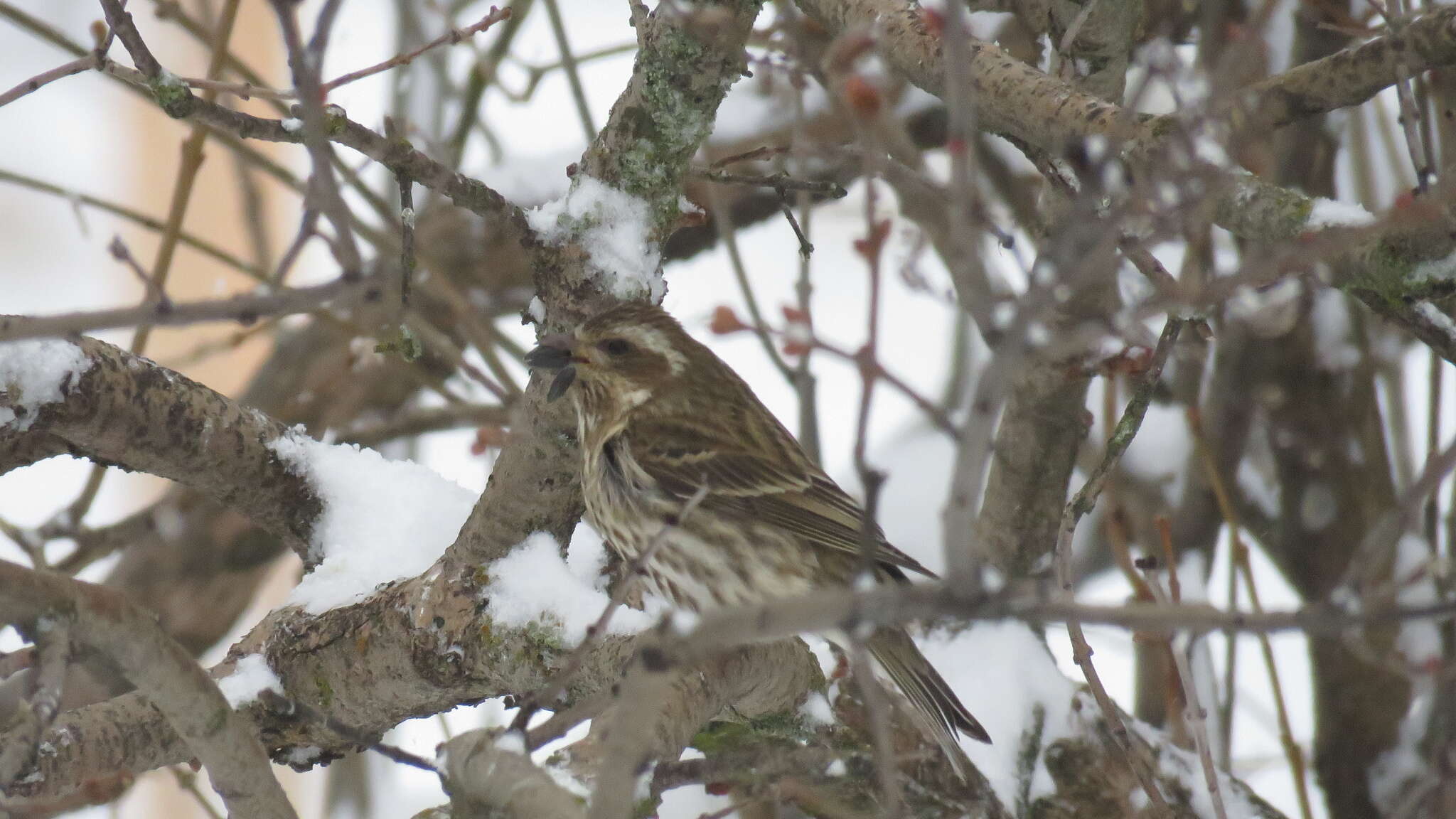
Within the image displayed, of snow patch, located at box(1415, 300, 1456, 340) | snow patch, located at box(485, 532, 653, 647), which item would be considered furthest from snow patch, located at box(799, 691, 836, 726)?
snow patch, located at box(1415, 300, 1456, 340)

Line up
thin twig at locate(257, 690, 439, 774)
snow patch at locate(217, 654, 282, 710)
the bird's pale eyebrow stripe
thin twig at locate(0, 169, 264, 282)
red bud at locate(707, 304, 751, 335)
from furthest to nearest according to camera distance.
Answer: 1. thin twig at locate(0, 169, 264, 282)
2. the bird's pale eyebrow stripe
3. snow patch at locate(217, 654, 282, 710)
4. red bud at locate(707, 304, 751, 335)
5. thin twig at locate(257, 690, 439, 774)

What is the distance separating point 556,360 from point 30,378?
3.81 feet

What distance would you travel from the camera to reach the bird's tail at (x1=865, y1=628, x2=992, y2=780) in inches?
137

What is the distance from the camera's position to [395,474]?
3998mm

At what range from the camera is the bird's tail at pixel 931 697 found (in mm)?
3492

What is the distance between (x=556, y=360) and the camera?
11.1ft

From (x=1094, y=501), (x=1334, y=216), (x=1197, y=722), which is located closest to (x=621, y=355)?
(x=1094, y=501)

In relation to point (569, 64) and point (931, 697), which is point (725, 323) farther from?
point (569, 64)

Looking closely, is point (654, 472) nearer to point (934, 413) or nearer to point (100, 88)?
point (934, 413)

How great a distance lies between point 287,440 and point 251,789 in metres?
1.62

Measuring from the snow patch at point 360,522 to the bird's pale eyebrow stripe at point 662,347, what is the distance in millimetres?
732

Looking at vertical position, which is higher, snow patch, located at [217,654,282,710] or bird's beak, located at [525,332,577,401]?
bird's beak, located at [525,332,577,401]

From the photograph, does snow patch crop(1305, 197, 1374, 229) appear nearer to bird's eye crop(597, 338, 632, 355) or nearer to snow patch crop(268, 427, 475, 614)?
bird's eye crop(597, 338, 632, 355)

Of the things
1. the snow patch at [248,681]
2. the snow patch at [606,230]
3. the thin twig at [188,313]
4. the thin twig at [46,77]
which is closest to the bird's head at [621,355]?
the snow patch at [606,230]
